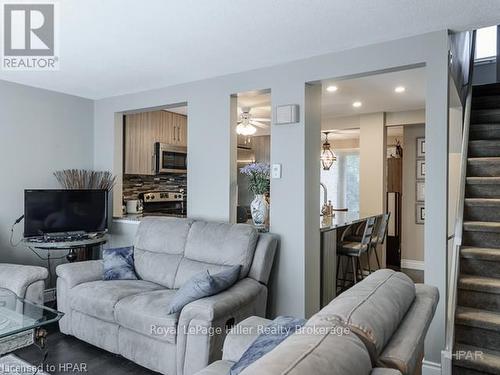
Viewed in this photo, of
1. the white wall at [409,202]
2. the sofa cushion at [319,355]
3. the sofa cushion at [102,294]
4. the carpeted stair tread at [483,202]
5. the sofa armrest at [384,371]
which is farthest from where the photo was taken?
the white wall at [409,202]

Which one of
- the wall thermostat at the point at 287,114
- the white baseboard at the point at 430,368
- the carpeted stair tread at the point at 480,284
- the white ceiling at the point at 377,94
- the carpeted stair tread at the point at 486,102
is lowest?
the white baseboard at the point at 430,368

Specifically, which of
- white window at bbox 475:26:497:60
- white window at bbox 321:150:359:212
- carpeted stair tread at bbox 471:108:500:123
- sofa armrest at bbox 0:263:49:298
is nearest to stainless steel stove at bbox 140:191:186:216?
sofa armrest at bbox 0:263:49:298

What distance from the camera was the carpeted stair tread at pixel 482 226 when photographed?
116 inches

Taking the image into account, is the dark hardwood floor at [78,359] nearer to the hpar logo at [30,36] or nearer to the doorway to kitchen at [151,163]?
the doorway to kitchen at [151,163]

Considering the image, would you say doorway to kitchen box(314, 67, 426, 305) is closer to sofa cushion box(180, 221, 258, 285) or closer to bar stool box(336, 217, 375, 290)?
bar stool box(336, 217, 375, 290)

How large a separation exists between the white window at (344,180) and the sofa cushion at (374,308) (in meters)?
7.10

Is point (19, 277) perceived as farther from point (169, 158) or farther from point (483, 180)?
point (483, 180)

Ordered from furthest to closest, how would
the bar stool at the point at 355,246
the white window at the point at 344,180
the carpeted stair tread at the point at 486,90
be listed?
the white window at the point at 344,180 < the carpeted stair tread at the point at 486,90 < the bar stool at the point at 355,246

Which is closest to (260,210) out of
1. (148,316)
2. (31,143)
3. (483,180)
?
(148,316)

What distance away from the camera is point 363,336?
1147 mm

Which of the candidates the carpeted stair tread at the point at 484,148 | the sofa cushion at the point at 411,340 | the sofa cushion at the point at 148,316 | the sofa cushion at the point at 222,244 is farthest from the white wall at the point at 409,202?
the sofa cushion at the point at 411,340

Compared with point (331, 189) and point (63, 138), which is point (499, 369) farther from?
point (331, 189)

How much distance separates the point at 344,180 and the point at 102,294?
6806 mm

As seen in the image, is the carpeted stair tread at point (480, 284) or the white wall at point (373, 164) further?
the white wall at point (373, 164)
